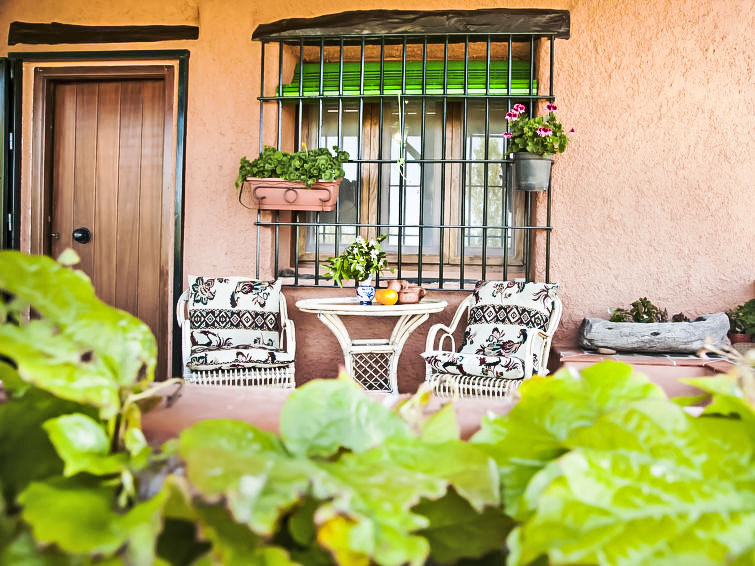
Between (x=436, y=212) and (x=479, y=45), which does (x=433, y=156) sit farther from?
(x=479, y=45)

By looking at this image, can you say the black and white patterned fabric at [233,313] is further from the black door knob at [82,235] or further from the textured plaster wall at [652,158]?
the black door knob at [82,235]

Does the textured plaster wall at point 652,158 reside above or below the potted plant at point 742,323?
above

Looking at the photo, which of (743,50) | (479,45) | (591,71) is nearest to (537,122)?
(591,71)

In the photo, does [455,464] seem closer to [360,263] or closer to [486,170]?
[360,263]

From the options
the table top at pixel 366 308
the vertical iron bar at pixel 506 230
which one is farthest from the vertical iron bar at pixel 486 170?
the table top at pixel 366 308

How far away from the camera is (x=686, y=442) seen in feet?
0.86

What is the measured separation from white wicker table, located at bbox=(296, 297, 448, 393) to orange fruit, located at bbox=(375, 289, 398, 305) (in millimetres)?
56

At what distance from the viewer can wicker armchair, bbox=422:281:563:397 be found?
367 cm

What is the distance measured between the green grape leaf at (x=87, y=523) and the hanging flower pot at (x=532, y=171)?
426 centimetres

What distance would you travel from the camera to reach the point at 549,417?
0.32 m

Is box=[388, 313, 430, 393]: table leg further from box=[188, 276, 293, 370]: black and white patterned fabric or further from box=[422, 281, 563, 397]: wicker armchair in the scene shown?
box=[188, 276, 293, 370]: black and white patterned fabric

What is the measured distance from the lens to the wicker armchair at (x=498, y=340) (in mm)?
3668

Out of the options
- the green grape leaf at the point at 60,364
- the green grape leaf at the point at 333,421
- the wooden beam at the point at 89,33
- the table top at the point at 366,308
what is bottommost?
the table top at the point at 366,308

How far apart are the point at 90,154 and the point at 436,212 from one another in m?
2.79
